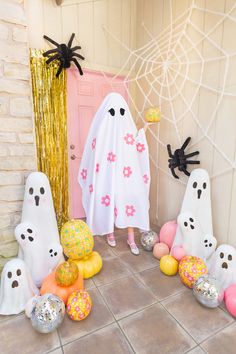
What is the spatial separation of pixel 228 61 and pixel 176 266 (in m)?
1.59

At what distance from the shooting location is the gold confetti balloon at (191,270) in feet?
4.83

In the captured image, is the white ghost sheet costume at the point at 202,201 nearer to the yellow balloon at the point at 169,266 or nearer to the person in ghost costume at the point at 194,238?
the person in ghost costume at the point at 194,238

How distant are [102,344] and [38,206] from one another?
924 millimetres

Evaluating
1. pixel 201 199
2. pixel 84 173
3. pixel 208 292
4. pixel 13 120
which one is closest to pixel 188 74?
pixel 201 199

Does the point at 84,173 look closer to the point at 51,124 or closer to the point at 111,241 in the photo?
the point at 51,124

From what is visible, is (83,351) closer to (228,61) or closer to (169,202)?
(169,202)

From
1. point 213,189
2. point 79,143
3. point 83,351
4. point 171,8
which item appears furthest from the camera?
point 79,143

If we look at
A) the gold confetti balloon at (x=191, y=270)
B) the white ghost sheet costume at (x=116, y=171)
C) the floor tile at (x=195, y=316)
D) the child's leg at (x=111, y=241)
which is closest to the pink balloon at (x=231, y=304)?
the floor tile at (x=195, y=316)

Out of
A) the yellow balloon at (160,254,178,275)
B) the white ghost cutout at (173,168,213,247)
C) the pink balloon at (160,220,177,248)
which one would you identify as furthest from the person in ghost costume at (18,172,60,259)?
the white ghost cutout at (173,168,213,247)

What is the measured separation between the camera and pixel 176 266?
1.67m

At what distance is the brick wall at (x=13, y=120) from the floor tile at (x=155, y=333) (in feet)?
3.41

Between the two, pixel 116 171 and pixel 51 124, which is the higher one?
pixel 51 124

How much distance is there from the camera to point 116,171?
1891 millimetres

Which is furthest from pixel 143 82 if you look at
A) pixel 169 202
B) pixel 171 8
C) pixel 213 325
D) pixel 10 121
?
pixel 213 325
